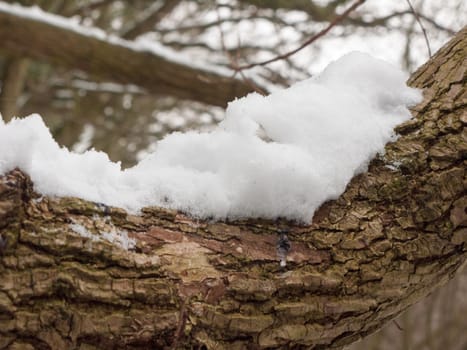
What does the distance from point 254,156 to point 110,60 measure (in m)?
2.15

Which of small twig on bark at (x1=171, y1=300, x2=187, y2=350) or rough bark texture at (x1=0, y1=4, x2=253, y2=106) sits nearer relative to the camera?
small twig on bark at (x1=171, y1=300, x2=187, y2=350)

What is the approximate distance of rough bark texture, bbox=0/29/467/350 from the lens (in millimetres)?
576

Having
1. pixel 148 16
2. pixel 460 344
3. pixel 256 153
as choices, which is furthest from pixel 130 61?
pixel 460 344

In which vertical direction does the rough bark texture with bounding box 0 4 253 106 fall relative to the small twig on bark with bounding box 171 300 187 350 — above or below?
above

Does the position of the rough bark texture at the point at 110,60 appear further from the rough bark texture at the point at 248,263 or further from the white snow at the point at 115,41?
the rough bark texture at the point at 248,263

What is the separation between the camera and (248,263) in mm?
676

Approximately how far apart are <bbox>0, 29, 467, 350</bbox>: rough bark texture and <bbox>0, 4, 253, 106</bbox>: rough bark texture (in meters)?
1.83

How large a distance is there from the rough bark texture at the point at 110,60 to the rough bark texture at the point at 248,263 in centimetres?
183

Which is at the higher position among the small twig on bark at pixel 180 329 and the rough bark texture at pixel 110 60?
the rough bark texture at pixel 110 60

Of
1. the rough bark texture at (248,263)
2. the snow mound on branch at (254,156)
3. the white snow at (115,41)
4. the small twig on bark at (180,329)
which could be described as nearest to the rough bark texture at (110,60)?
the white snow at (115,41)

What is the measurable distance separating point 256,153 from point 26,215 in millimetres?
339

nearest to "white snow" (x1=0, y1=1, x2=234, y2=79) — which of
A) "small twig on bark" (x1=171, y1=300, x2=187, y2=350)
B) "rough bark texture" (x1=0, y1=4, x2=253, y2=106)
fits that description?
"rough bark texture" (x1=0, y1=4, x2=253, y2=106)

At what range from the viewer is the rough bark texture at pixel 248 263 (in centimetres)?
58

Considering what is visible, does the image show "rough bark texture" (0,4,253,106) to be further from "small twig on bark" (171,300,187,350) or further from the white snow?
"small twig on bark" (171,300,187,350)
